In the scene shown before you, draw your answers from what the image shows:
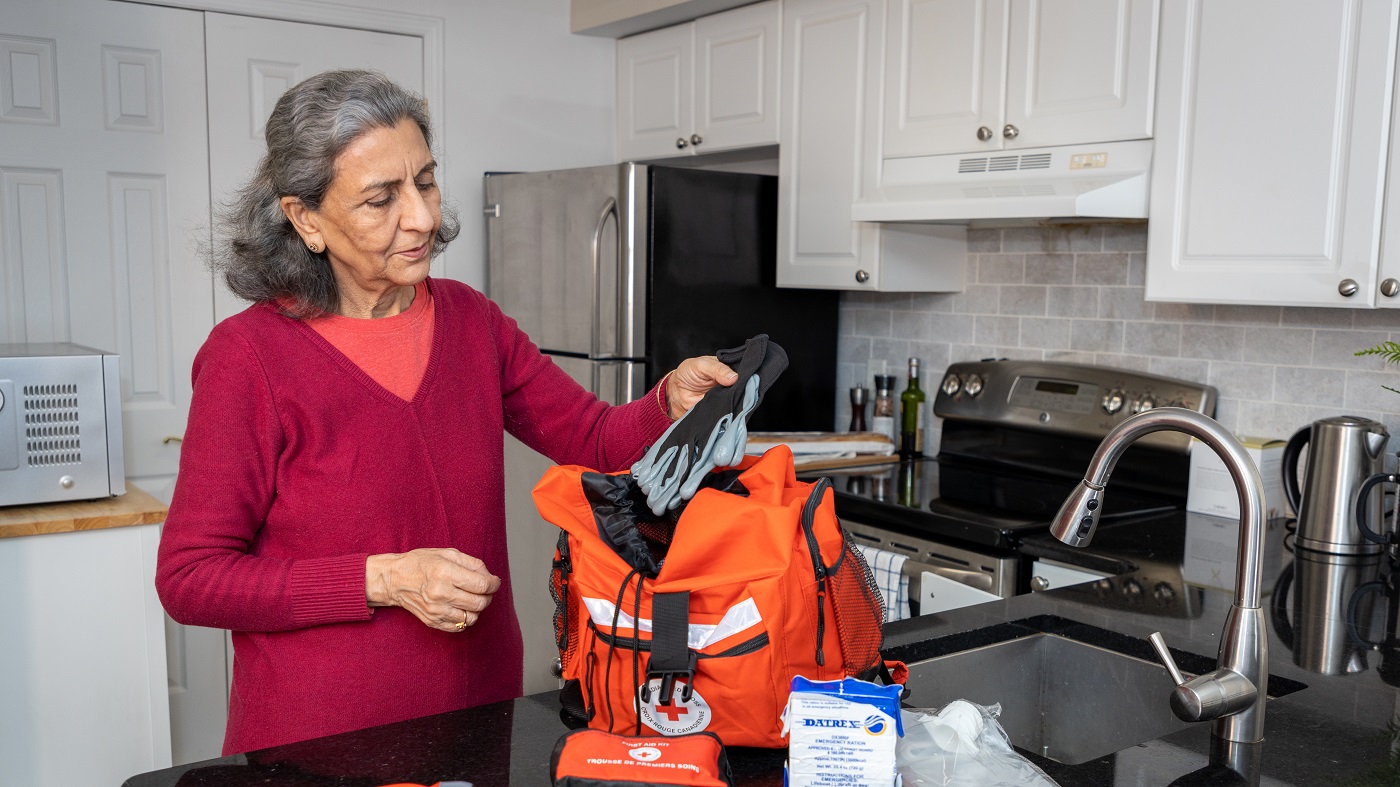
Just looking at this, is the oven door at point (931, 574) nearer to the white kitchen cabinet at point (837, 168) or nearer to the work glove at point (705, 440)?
the white kitchen cabinet at point (837, 168)

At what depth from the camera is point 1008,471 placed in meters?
2.95

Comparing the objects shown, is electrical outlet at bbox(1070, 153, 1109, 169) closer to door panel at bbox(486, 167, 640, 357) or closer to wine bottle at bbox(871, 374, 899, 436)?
wine bottle at bbox(871, 374, 899, 436)

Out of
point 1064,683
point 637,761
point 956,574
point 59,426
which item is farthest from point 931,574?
point 59,426

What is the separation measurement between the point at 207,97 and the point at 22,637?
1613 millimetres

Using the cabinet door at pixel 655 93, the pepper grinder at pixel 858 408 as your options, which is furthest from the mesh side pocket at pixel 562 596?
the cabinet door at pixel 655 93

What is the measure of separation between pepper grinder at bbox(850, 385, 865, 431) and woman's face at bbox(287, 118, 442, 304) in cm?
204

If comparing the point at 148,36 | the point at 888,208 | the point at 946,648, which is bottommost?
the point at 946,648

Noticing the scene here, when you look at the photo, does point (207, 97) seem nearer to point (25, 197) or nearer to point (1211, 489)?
point (25, 197)

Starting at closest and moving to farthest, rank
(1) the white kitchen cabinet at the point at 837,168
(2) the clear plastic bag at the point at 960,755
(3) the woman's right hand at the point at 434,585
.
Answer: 1. (2) the clear plastic bag at the point at 960,755
2. (3) the woman's right hand at the point at 434,585
3. (1) the white kitchen cabinet at the point at 837,168

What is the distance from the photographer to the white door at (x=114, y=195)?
9.66 feet

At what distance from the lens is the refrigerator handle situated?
10.0ft

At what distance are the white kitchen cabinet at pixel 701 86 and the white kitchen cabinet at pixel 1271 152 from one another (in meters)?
1.25

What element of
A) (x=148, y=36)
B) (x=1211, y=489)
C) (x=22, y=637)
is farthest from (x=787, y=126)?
(x=22, y=637)

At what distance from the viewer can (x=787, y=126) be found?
3.16 metres
